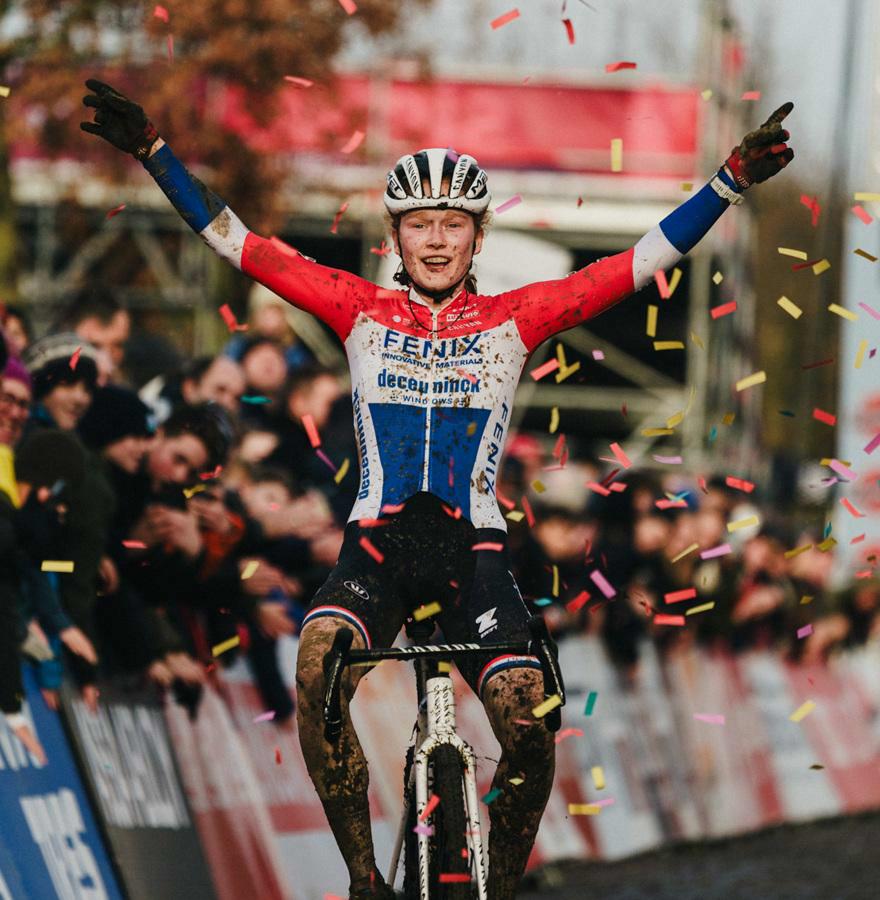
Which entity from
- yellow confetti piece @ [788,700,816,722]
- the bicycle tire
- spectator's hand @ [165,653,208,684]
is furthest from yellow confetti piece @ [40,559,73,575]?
yellow confetti piece @ [788,700,816,722]

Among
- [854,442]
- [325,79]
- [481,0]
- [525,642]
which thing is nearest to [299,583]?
[525,642]

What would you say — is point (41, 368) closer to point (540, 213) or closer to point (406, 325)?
point (406, 325)

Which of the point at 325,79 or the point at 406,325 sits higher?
the point at 325,79

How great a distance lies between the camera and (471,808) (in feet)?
22.2

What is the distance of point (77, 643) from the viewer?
9281 mm

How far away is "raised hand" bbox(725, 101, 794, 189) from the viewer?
7523 mm

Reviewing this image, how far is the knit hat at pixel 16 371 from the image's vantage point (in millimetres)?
9102

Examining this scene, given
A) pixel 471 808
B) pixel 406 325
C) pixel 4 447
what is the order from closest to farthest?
1. pixel 471 808
2. pixel 406 325
3. pixel 4 447

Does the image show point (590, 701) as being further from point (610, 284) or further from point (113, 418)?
point (610, 284)

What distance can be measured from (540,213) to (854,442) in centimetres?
1197

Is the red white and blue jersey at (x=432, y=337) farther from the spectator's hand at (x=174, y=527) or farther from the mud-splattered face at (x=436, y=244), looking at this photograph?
the spectator's hand at (x=174, y=527)

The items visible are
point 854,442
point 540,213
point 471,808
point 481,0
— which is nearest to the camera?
point 471,808

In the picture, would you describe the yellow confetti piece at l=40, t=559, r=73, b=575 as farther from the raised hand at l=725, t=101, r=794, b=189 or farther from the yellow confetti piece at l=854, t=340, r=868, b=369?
the yellow confetti piece at l=854, t=340, r=868, b=369

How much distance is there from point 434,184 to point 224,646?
13.4ft
